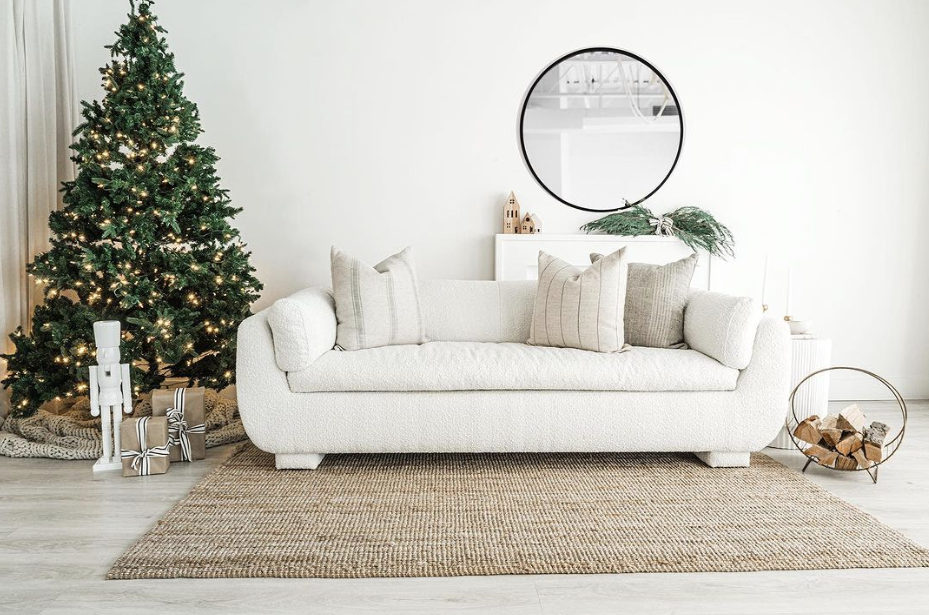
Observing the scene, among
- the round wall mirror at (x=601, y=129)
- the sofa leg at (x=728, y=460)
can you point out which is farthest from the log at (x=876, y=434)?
the round wall mirror at (x=601, y=129)

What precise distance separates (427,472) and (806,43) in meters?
3.31

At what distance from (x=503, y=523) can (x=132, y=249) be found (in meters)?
2.13

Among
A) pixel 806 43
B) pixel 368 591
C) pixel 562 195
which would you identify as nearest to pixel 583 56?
pixel 562 195

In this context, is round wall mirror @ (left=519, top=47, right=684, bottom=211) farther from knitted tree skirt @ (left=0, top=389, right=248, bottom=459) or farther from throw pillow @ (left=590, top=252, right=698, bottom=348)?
knitted tree skirt @ (left=0, top=389, right=248, bottom=459)

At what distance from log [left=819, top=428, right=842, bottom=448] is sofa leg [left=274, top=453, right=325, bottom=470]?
1975mm

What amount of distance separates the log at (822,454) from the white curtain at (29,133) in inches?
142

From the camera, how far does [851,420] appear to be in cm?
254

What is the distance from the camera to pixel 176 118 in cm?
310

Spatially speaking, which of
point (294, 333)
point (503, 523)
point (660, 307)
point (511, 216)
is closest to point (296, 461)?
point (294, 333)

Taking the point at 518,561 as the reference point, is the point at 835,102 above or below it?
above

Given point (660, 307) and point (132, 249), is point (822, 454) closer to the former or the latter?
point (660, 307)

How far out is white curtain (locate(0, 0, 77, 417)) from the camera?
3146 millimetres

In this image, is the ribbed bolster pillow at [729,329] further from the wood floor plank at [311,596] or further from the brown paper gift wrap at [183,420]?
the brown paper gift wrap at [183,420]

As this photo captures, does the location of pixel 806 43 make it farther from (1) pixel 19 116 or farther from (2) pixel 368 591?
(1) pixel 19 116
